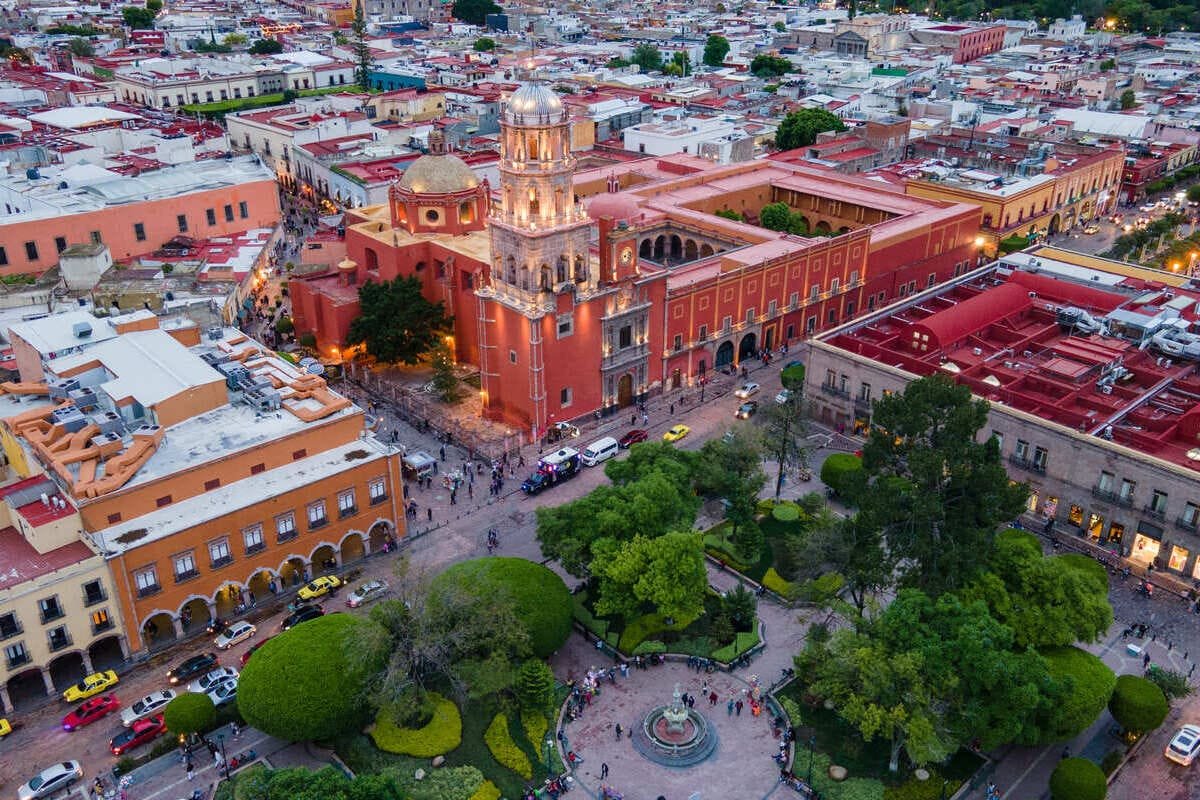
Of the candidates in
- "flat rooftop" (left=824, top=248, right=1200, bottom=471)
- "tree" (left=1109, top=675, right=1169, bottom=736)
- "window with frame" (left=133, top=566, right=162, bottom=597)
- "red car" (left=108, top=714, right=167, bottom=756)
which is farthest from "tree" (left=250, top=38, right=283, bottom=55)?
"tree" (left=1109, top=675, right=1169, bottom=736)

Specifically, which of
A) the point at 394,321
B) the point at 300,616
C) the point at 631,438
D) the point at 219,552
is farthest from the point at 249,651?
the point at 394,321

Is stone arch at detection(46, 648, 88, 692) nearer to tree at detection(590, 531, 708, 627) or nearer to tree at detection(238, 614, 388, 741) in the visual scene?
tree at detection(238, 614, 388, 741)

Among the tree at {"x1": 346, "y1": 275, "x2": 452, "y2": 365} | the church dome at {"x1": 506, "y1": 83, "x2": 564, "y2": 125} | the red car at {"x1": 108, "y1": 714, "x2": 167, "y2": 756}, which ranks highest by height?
the church dome at {"x1": 506, "y1": 83, "x2": 564, "y2": 125}

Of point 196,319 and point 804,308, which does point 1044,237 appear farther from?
point 196,319

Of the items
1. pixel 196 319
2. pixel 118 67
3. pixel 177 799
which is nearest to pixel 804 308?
pixel 196 319

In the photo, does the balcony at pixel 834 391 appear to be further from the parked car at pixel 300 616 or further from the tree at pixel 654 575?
the parked car at pixel 300 616
